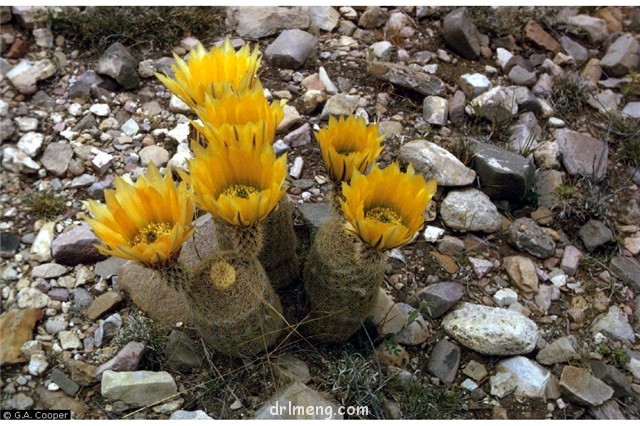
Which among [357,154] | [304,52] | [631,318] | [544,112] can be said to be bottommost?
[631,318]

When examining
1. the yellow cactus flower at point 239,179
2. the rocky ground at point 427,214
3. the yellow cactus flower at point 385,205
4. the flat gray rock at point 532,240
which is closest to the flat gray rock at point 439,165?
the rocky ground at point 427,214

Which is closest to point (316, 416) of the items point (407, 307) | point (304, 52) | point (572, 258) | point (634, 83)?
point (407, 307)

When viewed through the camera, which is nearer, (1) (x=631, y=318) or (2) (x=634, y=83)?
(1) (x=631, y=318)

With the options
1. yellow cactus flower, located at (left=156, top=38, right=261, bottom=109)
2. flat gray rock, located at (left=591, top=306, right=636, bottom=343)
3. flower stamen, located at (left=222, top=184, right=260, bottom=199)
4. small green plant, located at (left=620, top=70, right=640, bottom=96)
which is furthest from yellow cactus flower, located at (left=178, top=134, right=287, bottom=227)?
small green plant, located at (left=620, top=70, right=640, bottom=96)

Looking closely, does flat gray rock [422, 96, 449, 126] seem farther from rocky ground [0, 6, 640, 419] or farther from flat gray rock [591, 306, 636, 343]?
flat gray rock [591, 306, 636, 343]

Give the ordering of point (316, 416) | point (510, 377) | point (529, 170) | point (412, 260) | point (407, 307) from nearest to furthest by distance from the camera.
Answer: point (316, 416) → point (510, 377) → point (407, 307) → point (412, 260) → point (529, 170)

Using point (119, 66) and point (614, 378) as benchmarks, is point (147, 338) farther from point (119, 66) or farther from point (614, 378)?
point (614, 378)

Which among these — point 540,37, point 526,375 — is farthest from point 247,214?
point 540,37

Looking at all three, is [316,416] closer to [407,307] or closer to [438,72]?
[407,307]
